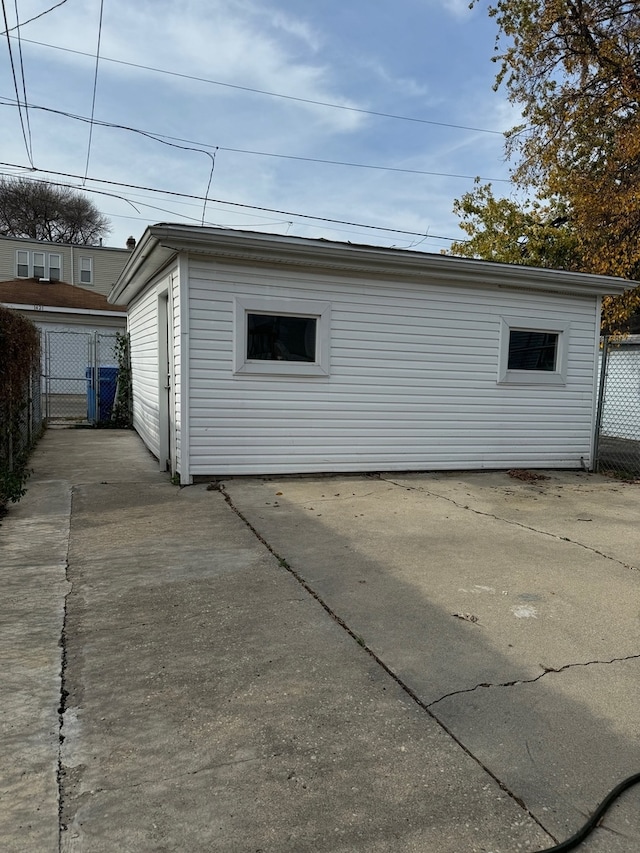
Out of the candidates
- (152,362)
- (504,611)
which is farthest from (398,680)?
(152,362)

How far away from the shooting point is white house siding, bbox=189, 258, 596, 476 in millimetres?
6645

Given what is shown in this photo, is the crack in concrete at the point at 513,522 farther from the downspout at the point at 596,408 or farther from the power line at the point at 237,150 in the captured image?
the power line at the point at 237,150

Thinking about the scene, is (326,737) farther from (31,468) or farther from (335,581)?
(31,468)

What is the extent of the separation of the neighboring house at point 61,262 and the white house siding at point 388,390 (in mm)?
19050

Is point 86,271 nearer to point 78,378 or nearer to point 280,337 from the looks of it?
point 78,378

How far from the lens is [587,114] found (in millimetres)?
12023

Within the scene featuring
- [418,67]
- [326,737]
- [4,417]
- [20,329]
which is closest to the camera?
[326,737]

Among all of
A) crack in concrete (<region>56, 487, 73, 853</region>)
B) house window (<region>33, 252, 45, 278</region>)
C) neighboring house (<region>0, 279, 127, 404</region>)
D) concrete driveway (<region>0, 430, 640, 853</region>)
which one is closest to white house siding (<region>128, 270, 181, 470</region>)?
concrete driveway (<region>0, 430, 640, 853</region>)

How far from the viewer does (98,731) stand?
210 cm

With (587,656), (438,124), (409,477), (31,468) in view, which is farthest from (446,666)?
(438,124)

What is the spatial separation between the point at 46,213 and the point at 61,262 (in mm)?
11970

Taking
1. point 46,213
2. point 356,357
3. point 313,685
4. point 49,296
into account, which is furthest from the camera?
point 46,213

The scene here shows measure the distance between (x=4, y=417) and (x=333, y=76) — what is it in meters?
11.4

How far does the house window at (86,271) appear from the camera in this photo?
83.5 ft
